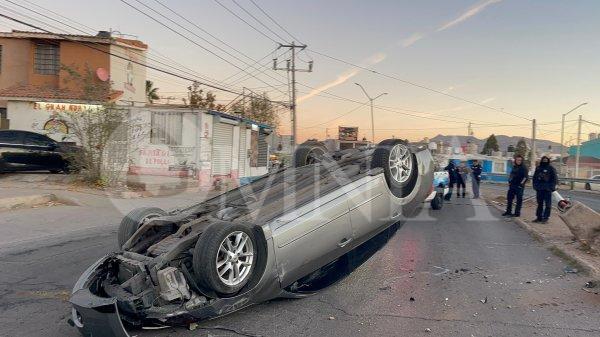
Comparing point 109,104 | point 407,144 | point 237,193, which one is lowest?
point 237,193

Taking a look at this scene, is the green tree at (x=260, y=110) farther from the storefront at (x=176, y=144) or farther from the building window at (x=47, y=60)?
the storefront at (x=176, y=144)

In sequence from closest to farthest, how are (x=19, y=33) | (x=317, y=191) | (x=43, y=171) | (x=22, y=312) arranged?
(x=22, y=312)
(x=317, y=191)
(x=43, y=171)
(x=19, y=33)

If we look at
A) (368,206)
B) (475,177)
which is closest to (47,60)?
(475,177)

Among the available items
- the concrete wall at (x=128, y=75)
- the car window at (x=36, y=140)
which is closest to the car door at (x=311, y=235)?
the car window at (x=36, y=140)

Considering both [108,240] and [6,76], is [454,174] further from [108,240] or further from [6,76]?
[6,76]

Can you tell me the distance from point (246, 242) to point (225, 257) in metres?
0.25

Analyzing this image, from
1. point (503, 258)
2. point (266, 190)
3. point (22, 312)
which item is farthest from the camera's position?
point (503, 258)

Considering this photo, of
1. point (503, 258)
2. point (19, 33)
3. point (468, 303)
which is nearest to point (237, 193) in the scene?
point (468, 303)

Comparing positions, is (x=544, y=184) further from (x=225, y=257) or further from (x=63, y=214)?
(x=63, y=214)

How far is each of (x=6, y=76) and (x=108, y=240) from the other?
23.0 m

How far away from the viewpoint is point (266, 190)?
5965mm

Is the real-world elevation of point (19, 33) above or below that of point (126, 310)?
above

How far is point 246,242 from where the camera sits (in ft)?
14.1

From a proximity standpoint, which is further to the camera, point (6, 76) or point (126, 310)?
point (6, 76)
